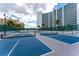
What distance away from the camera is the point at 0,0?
4.08 metres

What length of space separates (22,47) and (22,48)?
3cm

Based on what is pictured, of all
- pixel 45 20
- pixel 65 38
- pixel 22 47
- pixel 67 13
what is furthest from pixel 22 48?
pixel 67 13

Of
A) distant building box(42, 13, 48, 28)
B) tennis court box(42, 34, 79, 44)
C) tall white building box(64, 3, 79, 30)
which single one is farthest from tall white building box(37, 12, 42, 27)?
tall white building box(64, 3, 79, 30)

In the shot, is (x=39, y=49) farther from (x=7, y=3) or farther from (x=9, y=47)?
(x=7, y=3)

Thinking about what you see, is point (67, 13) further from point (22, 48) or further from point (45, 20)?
point (22, 48)

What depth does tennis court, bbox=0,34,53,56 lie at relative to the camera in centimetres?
401

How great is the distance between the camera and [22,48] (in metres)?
4.09

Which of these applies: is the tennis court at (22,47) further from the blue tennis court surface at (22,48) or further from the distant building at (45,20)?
the distant building at (45,20)

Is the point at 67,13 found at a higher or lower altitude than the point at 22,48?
higher

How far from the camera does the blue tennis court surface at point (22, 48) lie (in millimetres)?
4012

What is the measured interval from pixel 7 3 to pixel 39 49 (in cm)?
130

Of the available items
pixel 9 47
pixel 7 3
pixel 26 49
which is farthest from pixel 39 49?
pixel 7 3

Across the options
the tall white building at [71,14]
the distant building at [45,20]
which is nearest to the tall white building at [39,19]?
the distant building at [45,20]

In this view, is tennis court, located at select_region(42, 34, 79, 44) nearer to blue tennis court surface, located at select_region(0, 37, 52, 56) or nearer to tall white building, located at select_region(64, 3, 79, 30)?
tall white building, located at select_region(64, 3, 79, 30)
